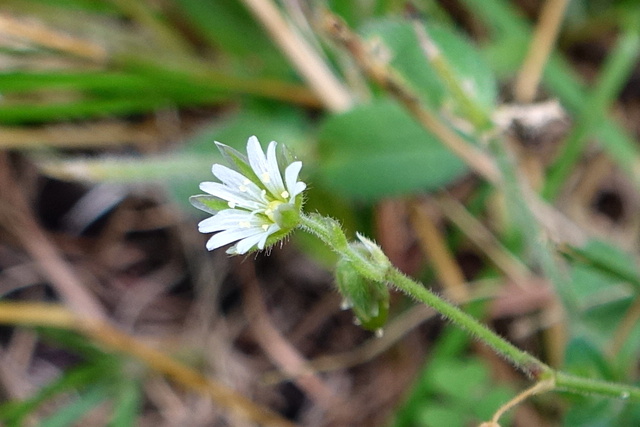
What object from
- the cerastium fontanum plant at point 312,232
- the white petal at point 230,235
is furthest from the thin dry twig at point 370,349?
the white petal at point 230,235

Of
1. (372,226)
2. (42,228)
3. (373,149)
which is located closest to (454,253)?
(372,226)

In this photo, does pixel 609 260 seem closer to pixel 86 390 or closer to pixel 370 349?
pixel 370 349

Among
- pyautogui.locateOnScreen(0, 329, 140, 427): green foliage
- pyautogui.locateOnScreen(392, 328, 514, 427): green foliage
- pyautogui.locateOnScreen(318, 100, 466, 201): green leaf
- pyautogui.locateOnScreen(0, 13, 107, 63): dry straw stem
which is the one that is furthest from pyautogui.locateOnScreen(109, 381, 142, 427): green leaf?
pyautogui.locateOnScreen(0, 13, 107, 63): dry straw stem

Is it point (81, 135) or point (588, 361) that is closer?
point (588, 361)

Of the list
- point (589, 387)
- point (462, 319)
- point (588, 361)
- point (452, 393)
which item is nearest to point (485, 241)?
point (452, 393)

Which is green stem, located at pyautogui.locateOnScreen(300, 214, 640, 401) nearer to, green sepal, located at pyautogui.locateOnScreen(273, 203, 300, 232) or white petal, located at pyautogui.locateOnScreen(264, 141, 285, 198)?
green sepal, located at pyautogui.locateOnScreen(273, 203, 300, 232)

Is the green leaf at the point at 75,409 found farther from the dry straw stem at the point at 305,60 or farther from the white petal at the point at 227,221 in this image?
the white petal at the point at 227,221

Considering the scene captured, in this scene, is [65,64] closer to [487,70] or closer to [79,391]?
[79,391]
